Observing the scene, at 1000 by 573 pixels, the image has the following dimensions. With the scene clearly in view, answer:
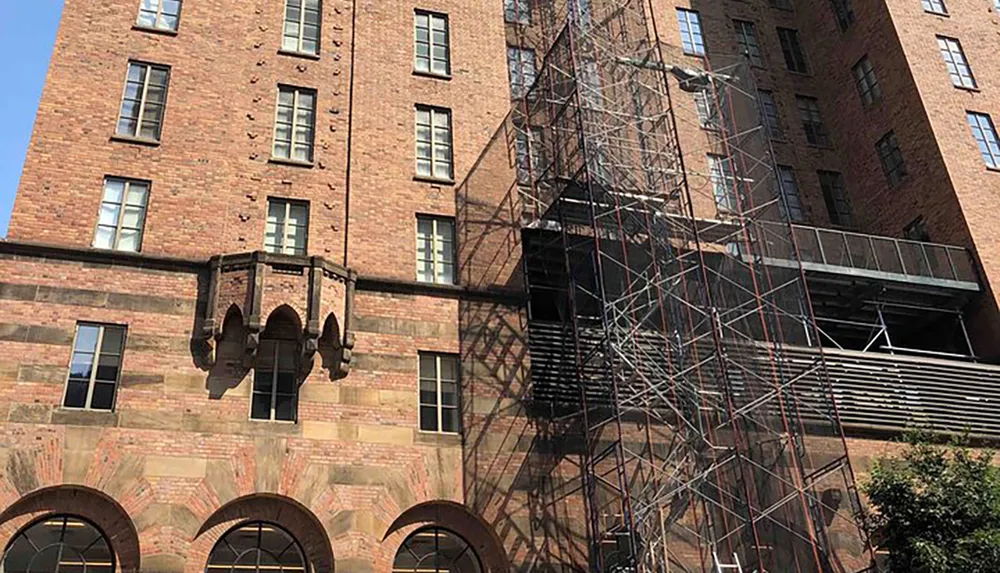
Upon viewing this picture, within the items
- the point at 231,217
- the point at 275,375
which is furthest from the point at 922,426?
the point at 231,217

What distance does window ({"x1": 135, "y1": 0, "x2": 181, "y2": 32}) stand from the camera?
24094mm

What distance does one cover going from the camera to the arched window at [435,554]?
772 inches

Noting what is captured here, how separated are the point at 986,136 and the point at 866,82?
4762 mm

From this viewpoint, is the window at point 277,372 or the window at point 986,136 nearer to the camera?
the window at point 277,372


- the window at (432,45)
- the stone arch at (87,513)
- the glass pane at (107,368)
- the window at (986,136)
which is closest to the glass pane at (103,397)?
the glass pane at (107,368)

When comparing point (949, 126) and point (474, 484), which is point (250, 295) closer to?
point (474, 484)

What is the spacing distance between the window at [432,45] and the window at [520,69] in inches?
137

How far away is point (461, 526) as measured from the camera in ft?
66.3

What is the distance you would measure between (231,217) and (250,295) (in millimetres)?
Result: 2795

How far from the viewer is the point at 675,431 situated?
21766mm

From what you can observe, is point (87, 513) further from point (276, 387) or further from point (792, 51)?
point (792, 51)

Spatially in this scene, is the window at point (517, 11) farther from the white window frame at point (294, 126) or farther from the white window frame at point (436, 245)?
the white window frame at point (436, 245)

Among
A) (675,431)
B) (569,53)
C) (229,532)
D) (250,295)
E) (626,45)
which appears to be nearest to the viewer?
(229,532)

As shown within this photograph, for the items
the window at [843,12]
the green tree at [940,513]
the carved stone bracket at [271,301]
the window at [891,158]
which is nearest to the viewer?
the green tree at [940,513]
